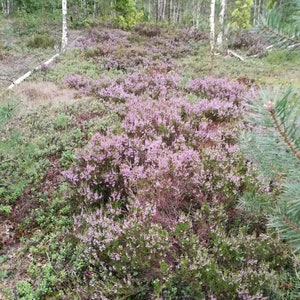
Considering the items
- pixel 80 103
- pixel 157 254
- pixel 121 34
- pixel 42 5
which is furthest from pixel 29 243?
pixel 42 5

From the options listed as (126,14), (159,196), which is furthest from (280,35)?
(126,14)

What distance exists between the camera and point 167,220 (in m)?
3.44

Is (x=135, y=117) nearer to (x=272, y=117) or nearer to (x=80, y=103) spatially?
(x=80, y=103)

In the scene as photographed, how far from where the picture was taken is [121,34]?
1952 centimetres

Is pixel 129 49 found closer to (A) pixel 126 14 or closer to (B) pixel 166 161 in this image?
(A) pixel 126 14

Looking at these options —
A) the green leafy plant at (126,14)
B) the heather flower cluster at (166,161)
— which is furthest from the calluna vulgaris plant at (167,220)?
the green leafy plant at (126,14)

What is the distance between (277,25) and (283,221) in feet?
3.17

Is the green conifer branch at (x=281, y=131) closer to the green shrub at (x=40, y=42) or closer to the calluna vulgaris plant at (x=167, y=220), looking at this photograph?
the calluna vulgaris plant at (x=167, y=220)

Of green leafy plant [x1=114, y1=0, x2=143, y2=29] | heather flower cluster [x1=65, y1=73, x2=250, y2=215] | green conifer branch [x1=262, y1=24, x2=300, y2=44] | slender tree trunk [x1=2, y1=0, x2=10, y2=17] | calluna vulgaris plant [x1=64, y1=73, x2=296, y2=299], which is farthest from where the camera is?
slender tree trunk [x1=2, y1=0, x2=10, y2=17]

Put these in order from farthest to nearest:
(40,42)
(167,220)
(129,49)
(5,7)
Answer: (5,7) → (40,42) → (129,49) → (167,220)

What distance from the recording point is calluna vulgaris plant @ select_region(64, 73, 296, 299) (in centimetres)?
287

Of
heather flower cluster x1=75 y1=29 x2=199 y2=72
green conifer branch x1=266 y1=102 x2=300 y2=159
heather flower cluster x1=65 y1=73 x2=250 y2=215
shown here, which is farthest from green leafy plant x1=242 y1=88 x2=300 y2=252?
heather flower cluster x1=75 y1=29 x2=199 y2=72

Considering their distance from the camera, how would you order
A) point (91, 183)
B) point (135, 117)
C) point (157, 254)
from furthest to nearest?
point (135, 117), point (91, 183), point (157, 254)

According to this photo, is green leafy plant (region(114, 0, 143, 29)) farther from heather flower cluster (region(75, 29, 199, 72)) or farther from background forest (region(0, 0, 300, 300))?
background forest (region(0, 0, 300, 300))
